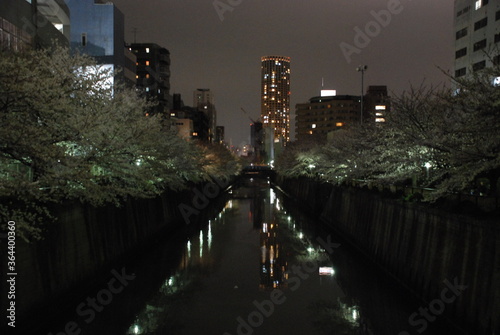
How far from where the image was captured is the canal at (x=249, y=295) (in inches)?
628

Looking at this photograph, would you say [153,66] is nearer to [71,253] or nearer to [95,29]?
[95,29]

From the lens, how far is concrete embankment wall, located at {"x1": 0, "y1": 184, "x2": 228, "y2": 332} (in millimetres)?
13922

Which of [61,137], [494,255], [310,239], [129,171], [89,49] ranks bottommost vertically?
[310,239]

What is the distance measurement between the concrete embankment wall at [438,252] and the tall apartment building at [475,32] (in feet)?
101

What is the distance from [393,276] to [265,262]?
8.33 metres

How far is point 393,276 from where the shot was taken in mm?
21000

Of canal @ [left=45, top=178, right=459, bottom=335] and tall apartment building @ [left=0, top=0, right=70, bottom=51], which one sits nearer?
canal @ [left=45, top=178, right=459, bottom=335]

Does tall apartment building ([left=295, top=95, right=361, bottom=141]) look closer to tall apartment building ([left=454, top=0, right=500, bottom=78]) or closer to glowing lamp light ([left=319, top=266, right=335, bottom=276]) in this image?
tall apartment building ([left=454, top=0, right=500, bottom=78])

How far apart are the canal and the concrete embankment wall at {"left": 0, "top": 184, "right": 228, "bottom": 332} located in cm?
76

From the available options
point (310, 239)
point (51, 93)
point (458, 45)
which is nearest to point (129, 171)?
point (51, 93)

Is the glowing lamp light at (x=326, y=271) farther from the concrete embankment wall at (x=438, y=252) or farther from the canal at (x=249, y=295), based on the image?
the concrete embankment wall at (x=438, y=252)

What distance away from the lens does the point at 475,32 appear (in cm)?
5100

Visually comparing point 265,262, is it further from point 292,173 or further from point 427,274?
point 292,173

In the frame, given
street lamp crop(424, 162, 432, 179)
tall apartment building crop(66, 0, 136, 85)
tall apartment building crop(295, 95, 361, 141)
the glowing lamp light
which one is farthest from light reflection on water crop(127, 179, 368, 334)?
tall apartment building crop(295, 95, 361, 141)
